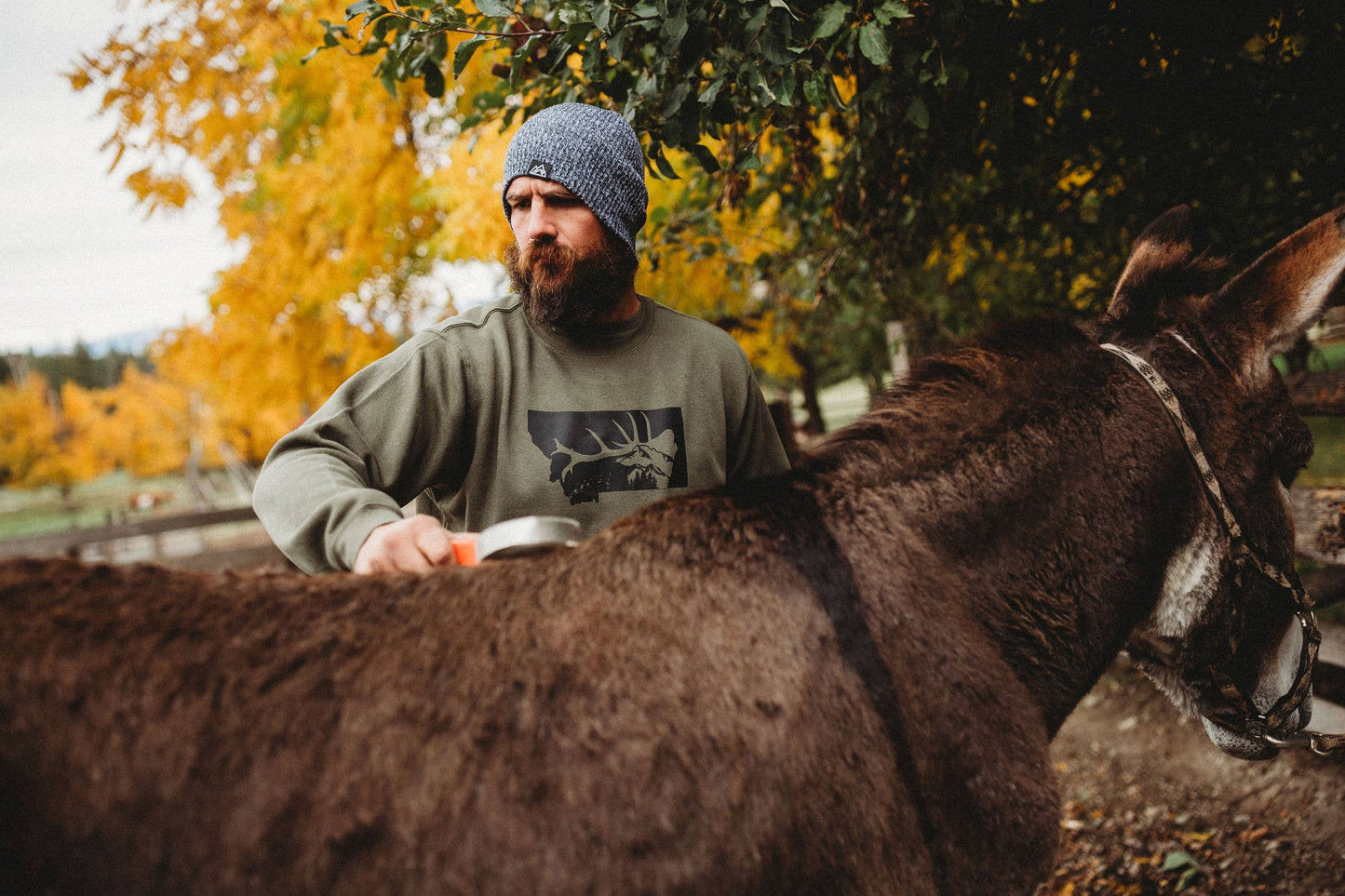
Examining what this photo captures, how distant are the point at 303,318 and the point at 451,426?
7553mm

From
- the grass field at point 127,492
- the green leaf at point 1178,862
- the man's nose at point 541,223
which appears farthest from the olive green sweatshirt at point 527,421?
the grass field at point 127,492

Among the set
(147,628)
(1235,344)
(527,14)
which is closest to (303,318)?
(527,14)

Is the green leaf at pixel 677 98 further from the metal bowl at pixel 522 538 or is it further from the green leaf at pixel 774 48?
the metal bowl at pixel 522 538

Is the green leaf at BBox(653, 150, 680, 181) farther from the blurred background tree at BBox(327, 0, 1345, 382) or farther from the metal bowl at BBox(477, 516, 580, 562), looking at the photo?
the metal bowl at BBox(477, 516, 580, 562)

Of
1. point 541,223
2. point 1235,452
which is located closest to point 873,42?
point 541,223

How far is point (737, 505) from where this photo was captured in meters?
1.45

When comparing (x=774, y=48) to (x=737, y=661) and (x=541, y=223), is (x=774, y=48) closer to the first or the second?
(x=541, y=223)

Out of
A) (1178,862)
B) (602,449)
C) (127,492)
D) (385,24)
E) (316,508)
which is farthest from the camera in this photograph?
(127,492)

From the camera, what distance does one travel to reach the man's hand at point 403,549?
1385 millimetres

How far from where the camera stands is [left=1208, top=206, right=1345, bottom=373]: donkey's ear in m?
1.70

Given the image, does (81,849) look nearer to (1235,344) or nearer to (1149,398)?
(1149,398)

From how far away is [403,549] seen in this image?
4.58 ft

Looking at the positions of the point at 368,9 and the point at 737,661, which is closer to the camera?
the point at 737,661

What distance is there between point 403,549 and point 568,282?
0.98 metres
